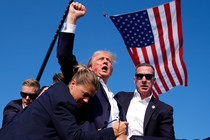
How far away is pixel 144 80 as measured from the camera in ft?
18.3

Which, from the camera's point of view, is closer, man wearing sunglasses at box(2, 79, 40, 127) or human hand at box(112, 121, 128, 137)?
human hand at box(112, 121, 128, 137)

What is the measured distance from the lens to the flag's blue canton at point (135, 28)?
10352 millimetres

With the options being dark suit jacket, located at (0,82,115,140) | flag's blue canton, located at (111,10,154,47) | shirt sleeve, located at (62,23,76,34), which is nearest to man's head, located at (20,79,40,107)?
shirt sleeve, located at (62,23,76,34)

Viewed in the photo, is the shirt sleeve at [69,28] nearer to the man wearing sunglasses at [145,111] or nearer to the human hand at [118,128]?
the human hand at [118,128]

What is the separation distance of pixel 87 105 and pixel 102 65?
785 mm

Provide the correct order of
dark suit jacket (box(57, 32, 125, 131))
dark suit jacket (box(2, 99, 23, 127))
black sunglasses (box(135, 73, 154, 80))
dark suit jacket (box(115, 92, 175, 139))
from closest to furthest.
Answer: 1. dark suit jacket (box(57, 32, 125, 131))
2. dark suit jacket (box(115, 92, 175, 139))
3. dark suit jacket (box(2, 99, 23, 127))
4. black sunglasses (box(135, 73, 154, 80))

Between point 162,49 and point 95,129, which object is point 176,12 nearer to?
point 162,49

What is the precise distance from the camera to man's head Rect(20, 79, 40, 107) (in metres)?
6.22

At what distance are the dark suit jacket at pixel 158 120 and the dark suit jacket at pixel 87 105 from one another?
41.5 inches

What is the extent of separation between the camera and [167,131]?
502 cm

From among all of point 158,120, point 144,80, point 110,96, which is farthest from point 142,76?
point 110,96

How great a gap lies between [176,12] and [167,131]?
5.99 m

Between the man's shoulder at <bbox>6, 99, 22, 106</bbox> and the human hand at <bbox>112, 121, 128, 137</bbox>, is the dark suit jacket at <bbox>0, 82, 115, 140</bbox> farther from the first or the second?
the man's shoulder at <bbox>6, 99, 22, 106</bbox>

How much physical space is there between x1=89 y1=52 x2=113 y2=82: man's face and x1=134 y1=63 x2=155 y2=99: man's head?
87cm
